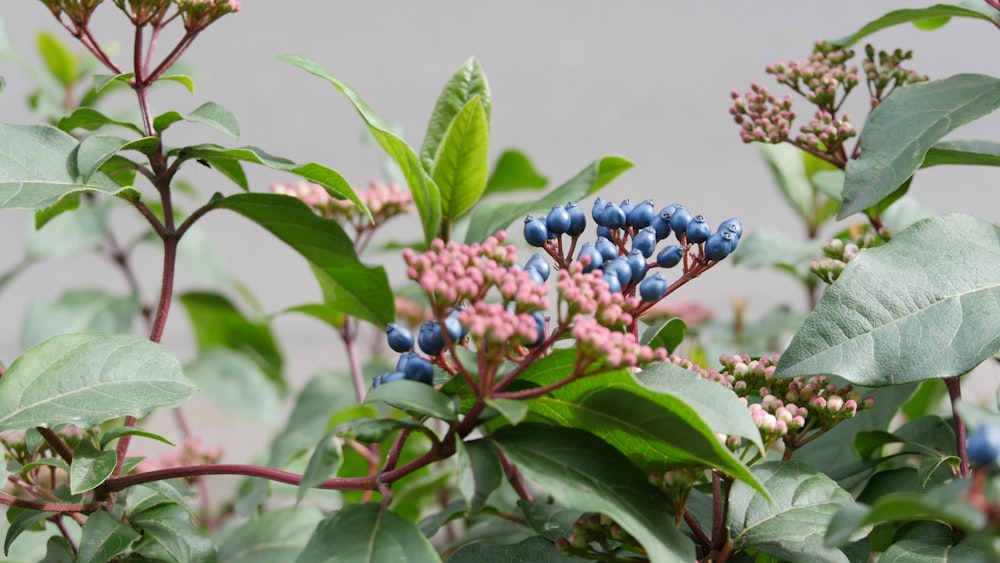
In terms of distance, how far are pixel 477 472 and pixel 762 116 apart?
1.51 feet

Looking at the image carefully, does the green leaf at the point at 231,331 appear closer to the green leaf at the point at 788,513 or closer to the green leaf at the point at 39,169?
the green leaf at the point at 39,169

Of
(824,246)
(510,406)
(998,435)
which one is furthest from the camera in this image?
(824,246)

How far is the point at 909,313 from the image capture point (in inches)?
26.7

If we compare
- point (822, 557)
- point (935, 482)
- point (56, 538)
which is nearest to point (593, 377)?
point (822, 557)

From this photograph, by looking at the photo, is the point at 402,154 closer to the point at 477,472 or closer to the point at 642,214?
the point at 642,214

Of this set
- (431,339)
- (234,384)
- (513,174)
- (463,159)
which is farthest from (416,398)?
(234,384)

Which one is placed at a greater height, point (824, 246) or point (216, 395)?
point (824, 246)

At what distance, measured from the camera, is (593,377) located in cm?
60

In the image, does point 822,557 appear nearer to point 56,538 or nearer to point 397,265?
point 56,538

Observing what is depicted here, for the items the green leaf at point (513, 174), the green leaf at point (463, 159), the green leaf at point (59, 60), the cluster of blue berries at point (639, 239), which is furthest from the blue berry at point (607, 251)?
the green leaf at point (59, 60)

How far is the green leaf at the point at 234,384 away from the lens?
1698 mm

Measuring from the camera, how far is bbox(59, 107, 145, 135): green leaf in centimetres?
80

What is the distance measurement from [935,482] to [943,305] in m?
0.13

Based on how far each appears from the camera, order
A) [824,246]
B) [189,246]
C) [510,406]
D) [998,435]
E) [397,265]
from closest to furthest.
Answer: [998,435], [510,406], [824,246], [189,246], [397,265]
